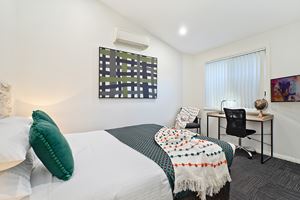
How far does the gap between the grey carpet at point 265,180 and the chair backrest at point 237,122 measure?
495 mm

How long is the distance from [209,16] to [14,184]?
329cm

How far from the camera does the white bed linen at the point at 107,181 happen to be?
84 cm

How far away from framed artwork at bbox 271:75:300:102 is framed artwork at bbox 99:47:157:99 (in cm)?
232

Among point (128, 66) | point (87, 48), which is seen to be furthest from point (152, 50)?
point (87, 48)

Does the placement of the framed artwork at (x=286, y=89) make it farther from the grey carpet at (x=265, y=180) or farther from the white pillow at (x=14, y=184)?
the white pillow at (x=14, y=184)

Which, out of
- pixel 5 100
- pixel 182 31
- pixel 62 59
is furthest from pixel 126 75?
pixel 5 100

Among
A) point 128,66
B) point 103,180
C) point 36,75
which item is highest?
point 128,66

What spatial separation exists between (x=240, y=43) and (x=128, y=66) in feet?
8.26

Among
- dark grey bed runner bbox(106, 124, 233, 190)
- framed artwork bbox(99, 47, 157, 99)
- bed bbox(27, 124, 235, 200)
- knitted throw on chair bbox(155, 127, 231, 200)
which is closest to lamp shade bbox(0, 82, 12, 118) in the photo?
bed bbox(27, 124, 235, 200)

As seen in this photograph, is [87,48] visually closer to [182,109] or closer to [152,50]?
[152,50]

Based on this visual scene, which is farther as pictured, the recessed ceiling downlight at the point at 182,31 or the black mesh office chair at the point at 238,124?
the recessed ceiling downlight at the point at 182,31

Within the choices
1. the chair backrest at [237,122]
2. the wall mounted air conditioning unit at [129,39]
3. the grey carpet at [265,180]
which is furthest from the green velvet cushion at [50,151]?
the chair backrest at [237,122]

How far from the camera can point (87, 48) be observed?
281 cm

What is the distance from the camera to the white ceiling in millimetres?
2391
